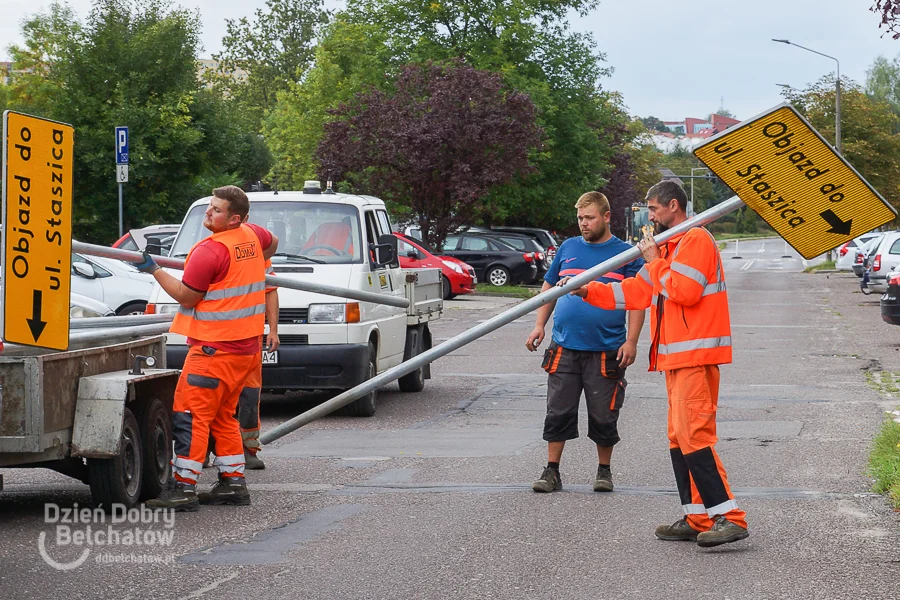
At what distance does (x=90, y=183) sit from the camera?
3294 cm

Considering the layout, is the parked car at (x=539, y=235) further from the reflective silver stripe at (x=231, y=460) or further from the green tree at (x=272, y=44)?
the green tree at (x=272, y=44)

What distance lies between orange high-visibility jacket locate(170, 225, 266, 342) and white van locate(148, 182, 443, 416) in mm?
3379

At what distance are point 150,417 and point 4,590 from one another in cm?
214

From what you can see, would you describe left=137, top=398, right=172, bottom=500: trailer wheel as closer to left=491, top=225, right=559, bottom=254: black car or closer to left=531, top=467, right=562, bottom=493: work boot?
left=531, top=467, right=562, bottom=493: work boot

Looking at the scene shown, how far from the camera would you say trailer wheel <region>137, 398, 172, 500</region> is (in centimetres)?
772

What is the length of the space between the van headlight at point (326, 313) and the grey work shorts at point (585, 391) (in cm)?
379

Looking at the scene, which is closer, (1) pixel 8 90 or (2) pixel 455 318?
(2) pixel 455 318

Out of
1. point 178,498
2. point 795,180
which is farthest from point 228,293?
point 795,180

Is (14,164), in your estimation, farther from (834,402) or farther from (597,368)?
(834,402)

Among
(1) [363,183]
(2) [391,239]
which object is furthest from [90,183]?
(2) [391,239]

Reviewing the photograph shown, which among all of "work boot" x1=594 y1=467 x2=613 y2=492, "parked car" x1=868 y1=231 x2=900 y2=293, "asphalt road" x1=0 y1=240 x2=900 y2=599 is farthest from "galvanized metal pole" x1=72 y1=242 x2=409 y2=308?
"parked car" x1=868 y1=231 x2=900 y2=293

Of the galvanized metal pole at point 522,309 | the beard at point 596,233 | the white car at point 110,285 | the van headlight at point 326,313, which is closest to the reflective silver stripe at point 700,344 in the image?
the galvanized metal pole at point 522,309

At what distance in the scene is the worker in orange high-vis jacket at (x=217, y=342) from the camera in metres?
7.56

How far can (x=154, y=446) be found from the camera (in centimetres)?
776
